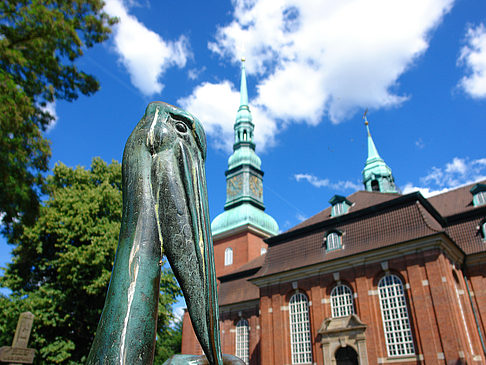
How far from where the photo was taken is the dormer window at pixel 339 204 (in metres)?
25.1

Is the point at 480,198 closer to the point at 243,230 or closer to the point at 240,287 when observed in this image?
the point at 240,287

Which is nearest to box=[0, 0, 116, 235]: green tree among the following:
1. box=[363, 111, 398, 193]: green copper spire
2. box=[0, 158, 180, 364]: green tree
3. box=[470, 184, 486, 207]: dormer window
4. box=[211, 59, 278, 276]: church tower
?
box=[0, 158, 180, 364]: green tree

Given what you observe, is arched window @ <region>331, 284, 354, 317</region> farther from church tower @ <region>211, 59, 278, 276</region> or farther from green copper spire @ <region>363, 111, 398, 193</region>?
green copper spire @ <region>363, 111, 398, 193</region>

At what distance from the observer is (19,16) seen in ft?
30.6

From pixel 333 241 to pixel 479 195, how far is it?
32.5 feet

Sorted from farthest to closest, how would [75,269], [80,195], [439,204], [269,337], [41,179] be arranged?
[439,204] → [269,337] → [80,195] → [75,269] → [41,179]

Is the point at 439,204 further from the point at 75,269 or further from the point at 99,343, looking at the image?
the point at 99,343

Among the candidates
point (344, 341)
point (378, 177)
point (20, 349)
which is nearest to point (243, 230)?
point (378, 177)

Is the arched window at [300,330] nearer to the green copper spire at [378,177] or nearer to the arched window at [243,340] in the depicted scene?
the arched window at [243,340]

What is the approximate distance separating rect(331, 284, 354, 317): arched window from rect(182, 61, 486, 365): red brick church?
6 centimetres

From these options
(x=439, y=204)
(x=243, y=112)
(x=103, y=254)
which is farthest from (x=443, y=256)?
(x=243, y=112)

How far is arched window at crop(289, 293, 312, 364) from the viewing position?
851 inches

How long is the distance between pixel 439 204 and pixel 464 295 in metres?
8.54

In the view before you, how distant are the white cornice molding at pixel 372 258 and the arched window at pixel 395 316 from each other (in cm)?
127
